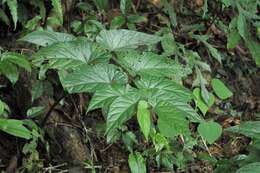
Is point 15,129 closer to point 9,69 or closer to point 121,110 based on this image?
point 9,69

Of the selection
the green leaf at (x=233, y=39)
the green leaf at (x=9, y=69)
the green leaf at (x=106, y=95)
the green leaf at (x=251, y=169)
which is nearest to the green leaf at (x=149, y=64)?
the green leaf at (x=106, y=95)

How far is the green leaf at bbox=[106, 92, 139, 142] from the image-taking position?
1.17 m

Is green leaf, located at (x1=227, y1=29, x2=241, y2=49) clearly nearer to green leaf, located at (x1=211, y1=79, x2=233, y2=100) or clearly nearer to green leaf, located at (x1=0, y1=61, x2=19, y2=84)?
green leaf, located at (x1=211, y1=79, x2=233, y2=100)

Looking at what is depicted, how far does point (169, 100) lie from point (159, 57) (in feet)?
0.74

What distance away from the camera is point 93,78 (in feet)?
4.18

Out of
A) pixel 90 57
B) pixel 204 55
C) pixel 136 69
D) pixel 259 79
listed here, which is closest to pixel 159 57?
pixel 136 69

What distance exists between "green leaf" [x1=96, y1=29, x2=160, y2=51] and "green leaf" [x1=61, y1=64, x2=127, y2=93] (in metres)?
0.14

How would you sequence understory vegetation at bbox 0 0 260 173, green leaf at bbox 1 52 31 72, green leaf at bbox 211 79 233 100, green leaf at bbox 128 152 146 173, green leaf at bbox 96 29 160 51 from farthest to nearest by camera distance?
green leaf at bbox 211 79 233 100
green leaf at bbox 128 152 146 173
green leaf at bbox 1 52 31 72
green leaf at bbox 96 29 160 51
understory vegetation at bbox 0 0 260 173

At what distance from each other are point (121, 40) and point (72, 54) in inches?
7.1

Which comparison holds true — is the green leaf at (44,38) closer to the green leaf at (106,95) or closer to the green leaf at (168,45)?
the green leaf at (106,95)

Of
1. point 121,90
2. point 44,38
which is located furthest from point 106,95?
point 44,38

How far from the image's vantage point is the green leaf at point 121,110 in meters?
1.17

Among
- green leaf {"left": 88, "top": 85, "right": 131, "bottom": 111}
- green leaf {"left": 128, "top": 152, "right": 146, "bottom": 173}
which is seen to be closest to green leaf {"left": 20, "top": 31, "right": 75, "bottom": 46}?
green leaf {"left": 88, "top": 85, "right": 131, "bottom": 111}

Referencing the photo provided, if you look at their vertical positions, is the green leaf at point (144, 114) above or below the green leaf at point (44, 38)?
below
